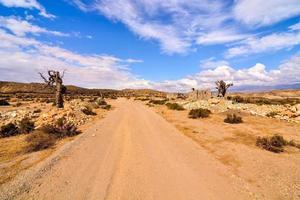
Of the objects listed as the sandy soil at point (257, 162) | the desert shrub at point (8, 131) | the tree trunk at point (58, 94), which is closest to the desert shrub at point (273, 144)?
the sandy soil at point (257, 162)

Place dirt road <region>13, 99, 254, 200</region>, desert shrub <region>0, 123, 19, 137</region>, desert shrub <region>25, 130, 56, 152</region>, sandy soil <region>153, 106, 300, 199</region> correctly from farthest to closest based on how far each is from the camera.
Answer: desert shrub <region>0, 123, 19, 137</region> → desert shrub <region>25, 130, 56, 152</region> → sandy soil <region>153, 106, 300, 199</region> → dirt road <region>13, 99, 254, 200</region>

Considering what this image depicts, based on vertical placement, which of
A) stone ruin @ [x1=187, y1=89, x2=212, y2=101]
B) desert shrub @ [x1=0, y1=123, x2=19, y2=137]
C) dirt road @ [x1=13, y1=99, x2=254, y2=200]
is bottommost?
desert shrub @ [x1=0, y1=123, x2=19, y2=137]

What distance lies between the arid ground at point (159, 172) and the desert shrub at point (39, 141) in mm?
1328

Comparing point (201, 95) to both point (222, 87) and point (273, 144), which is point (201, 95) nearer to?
point (222, 87)

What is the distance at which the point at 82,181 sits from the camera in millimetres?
7570

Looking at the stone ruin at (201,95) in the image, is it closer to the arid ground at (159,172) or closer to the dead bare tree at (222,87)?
the dead bare tree at (222,87)

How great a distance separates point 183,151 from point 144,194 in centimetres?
507

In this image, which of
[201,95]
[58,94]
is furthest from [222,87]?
[58,94]

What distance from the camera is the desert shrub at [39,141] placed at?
1200 cm

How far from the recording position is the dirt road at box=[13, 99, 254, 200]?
6.71 m

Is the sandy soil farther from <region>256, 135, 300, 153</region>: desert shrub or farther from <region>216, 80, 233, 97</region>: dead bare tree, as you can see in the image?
<region>216, 80, 233, 97</region>: dead bare tree

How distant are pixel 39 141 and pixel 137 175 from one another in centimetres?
713

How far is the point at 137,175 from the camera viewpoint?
8133 mm

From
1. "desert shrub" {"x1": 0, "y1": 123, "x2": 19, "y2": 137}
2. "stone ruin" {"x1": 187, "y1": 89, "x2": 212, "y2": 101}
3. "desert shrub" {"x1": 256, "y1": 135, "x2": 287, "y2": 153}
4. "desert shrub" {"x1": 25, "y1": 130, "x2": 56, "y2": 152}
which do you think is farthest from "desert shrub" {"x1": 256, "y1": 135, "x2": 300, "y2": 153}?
"stone ruin" {"x1": 187, "y1": 89, "x2": 212, "y2": 101}
